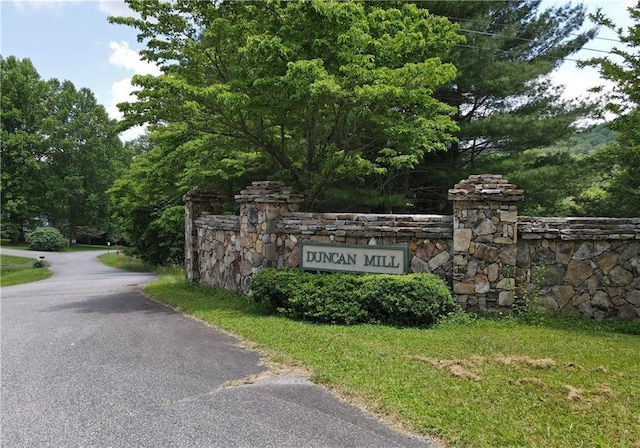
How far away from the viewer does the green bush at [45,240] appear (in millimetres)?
36781

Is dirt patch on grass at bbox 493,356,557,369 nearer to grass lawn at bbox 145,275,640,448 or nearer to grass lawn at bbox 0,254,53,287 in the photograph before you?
grass lawn at bbox 145,275,640,448

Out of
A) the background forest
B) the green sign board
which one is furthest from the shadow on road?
the background forest

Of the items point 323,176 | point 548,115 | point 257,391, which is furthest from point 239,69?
point 548,115

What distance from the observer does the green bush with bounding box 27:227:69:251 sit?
121ft

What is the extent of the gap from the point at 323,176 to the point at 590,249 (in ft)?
16.3

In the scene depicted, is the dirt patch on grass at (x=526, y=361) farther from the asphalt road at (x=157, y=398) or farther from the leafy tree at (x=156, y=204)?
the leafy tree at (x=156, y=204)

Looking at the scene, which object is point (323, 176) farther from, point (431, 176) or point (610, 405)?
point (610, 405)

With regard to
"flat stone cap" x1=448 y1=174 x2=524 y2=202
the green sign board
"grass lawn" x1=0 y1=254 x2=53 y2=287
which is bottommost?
"grass lawn" x1=0 y1=254 x2=53 y2=287

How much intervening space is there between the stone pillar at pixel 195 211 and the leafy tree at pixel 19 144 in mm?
32514

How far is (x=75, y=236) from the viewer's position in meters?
46.4

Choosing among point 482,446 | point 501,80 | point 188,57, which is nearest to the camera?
point 482,446

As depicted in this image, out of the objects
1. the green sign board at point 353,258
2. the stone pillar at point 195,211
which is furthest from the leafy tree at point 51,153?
the green sign board at point 353,258

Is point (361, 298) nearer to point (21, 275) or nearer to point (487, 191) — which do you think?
point (487, 191)

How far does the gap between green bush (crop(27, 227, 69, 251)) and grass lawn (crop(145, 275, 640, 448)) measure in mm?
35248
